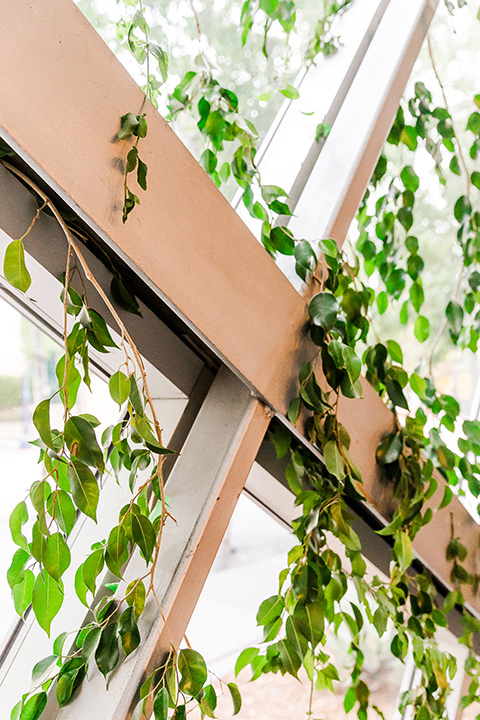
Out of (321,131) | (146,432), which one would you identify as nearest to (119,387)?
(146,432)

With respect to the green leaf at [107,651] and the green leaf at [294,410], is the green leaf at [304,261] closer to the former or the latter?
the green leaf at [294,410]

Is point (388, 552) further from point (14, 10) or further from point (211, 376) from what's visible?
point (14, 10)

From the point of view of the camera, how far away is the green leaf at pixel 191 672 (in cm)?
66

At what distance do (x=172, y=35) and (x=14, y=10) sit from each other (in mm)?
552

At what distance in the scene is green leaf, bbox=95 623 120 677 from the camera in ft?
2.09

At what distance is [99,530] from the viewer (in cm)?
90

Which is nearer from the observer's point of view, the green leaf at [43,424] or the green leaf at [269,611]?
the green leaf at [43,424]

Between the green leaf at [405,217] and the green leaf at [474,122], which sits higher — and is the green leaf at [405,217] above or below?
below

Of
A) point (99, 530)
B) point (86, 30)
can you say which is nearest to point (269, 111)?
point (86, 30)

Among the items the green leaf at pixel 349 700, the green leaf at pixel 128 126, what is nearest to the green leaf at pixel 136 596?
the green leaf at pixel 128 126

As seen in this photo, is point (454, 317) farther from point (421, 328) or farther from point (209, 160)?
point (209, 160)

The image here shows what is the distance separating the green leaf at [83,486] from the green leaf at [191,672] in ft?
0.72

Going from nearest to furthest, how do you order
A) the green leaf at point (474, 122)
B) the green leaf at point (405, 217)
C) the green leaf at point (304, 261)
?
the green leaf at point (304, 261) → the green leaf at point (405, 217) → the green leaf at point (474, 122)

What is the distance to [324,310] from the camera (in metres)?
0.88
